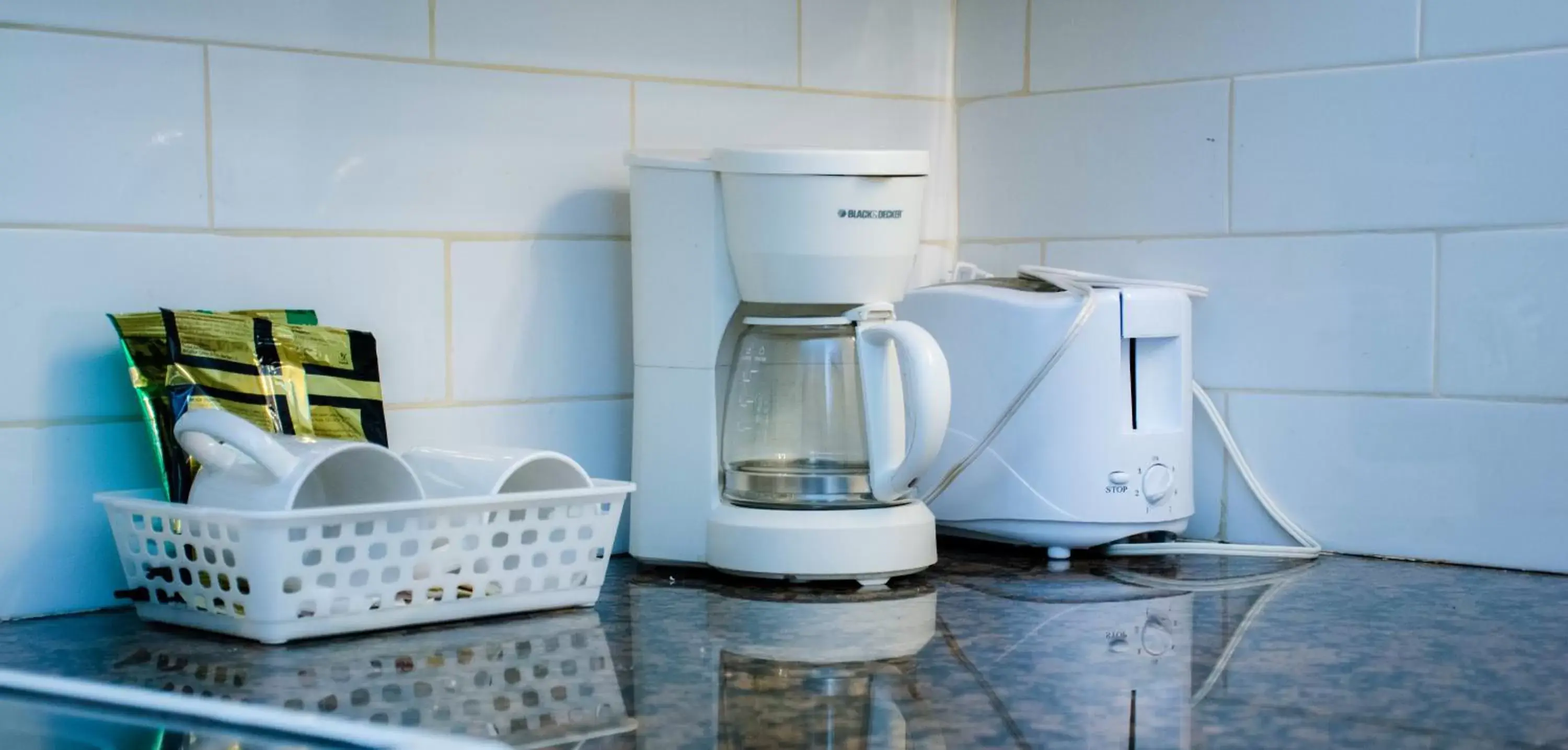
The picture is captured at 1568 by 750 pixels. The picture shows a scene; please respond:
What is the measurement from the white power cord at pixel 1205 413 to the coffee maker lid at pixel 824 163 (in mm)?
198

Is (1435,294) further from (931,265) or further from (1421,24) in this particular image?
(931,265)

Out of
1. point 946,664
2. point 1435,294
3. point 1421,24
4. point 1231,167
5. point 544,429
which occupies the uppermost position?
point 1421,24

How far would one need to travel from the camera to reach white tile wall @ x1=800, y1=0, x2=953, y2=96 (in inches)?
56.3

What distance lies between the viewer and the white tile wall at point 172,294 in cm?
101

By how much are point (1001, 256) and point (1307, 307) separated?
309 mm

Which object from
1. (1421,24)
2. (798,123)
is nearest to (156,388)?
(798,123)

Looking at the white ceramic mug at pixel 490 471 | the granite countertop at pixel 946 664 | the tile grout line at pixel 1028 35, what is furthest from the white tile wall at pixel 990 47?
the white ceramic mug at pixel 490 471

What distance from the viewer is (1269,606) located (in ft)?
3.61

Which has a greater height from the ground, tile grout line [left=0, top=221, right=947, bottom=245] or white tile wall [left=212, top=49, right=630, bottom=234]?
white tile wall [left=212, top=49, right=630, bottom=234]

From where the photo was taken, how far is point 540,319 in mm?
1260

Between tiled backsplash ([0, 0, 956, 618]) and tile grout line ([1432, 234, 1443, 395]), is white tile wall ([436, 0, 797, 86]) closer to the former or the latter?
tiled backsplash ([0, 0, 956, 618])

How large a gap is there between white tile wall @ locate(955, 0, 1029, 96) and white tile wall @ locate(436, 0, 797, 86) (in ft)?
0.68

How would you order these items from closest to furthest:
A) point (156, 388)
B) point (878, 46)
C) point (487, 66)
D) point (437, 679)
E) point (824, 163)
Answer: point (437, 679) → point (156, 388) → point (824, 163) → point (487, 66) → point (878, 46)

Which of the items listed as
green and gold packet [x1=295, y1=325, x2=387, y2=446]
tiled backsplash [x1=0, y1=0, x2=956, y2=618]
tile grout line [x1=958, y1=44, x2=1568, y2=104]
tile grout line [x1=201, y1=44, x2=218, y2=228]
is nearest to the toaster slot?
tile grout line [x1=958, y1=44, x2=1568, y2=104]
